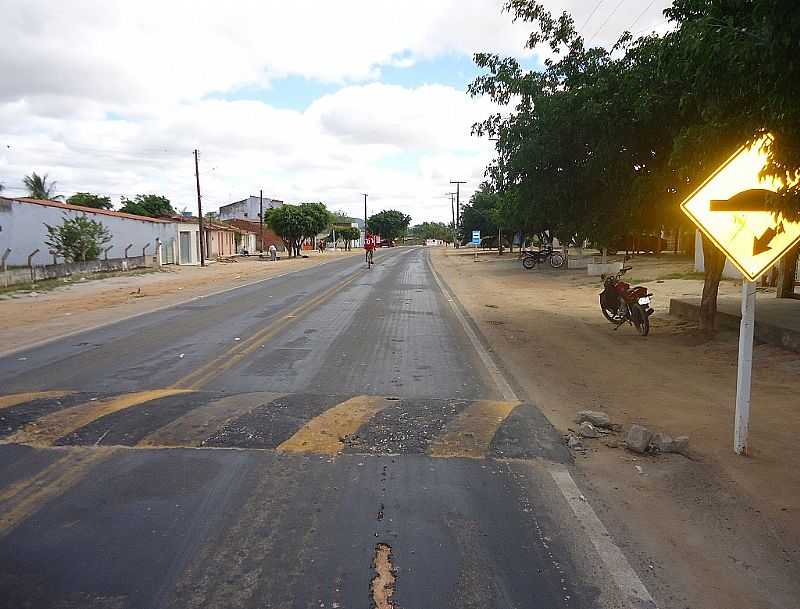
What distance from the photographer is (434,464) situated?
209 inches

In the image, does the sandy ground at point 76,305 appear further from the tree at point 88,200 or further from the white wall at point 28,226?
the tree at point 88,200

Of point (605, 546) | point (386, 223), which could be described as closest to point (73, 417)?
point (605, 546)

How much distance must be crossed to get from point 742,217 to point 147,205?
238 ft

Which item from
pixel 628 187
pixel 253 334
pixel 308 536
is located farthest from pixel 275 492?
pixel 628 187

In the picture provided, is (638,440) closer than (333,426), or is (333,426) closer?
(638,440)

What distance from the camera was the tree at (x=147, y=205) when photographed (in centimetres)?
7012

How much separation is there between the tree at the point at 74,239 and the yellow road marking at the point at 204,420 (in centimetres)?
2725

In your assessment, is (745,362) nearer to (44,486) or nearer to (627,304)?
(44,486)

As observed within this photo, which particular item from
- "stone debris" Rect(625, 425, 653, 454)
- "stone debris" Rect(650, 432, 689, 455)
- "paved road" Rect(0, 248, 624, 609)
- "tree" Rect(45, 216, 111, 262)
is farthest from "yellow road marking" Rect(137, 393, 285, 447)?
"tree" Rect(45, 216, 111, 262)

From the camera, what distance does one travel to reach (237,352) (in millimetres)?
10305

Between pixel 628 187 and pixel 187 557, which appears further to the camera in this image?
pixel 628 187

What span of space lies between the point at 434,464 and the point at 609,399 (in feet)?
10.4

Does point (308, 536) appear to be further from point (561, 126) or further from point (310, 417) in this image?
point (561, 126)

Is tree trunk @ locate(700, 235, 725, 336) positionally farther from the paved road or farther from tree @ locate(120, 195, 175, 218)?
tree @ locate(120, 195, 175, 218)
